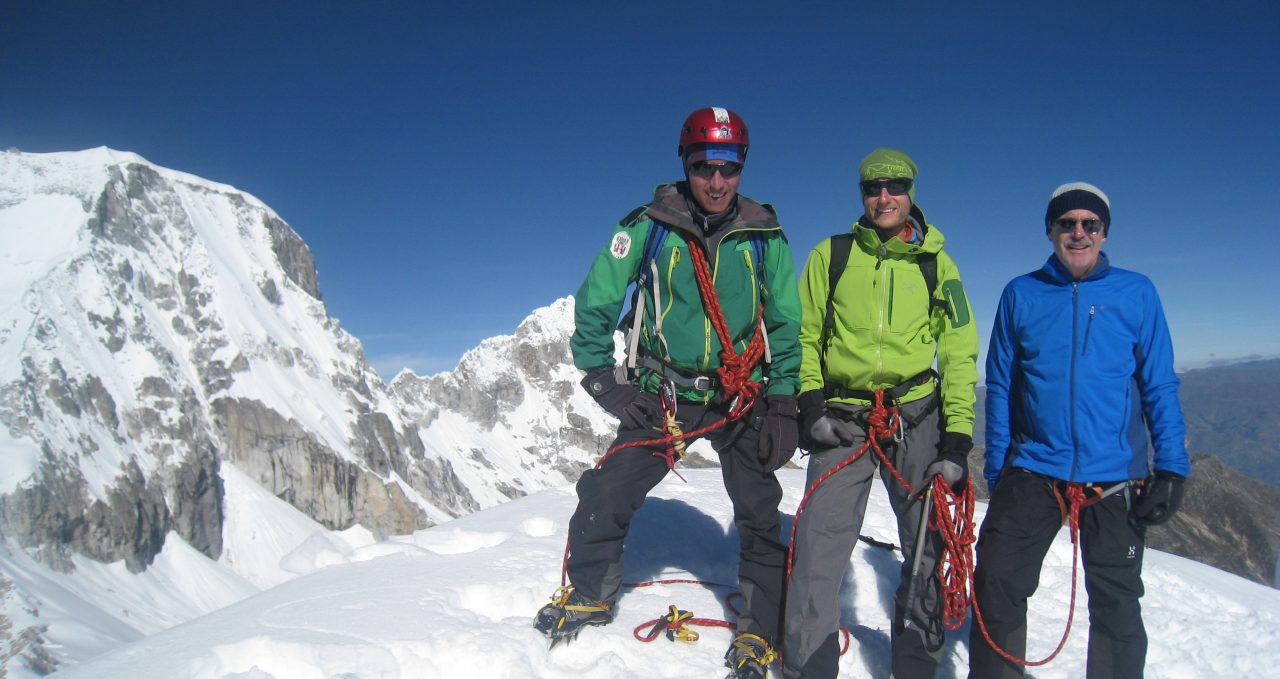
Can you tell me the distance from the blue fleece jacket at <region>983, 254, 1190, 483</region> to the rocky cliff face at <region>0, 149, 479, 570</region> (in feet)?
391

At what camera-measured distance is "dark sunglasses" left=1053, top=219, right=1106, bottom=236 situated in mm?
4582

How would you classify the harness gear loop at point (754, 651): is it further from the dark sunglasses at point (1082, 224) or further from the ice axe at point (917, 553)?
the dark sunglasses at point (1082, 224)

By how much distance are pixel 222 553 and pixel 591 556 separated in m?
143

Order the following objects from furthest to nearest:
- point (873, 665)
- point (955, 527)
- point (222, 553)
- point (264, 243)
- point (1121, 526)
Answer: point (264, 243), point (222, 553), point (873, 665), point (955, 527), point (1121, 526)

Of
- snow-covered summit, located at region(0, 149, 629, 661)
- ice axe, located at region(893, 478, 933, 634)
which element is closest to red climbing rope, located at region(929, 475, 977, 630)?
ice axe, located at region(893, 478, 933, 634)

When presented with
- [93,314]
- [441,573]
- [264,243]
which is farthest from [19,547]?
[441,573]

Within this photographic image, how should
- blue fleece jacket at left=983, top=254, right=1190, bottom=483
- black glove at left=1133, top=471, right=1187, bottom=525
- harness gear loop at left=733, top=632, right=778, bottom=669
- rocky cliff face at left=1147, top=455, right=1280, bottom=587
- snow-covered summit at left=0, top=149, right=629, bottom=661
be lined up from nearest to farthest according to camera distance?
black glove at left=1133, top=471, right=1187, bottom=525 → blue fleece jacket at left=983, top=254, right=1190, bottom=483 → harness gear loop at left=733, top=632, right=778, bottom=669 → rocky cliff face at left=1147, top=455, right=1280, bottom=587 → snow-covered summit at left=0, top=149, right=629, bottom=661

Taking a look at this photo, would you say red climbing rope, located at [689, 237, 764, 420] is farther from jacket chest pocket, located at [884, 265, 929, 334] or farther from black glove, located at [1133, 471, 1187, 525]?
black glove, located at [1133, 471, 1187, 525]

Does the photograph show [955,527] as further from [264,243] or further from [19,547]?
[264,243]

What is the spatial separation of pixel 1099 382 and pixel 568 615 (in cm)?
386

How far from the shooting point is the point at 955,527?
4820 mm

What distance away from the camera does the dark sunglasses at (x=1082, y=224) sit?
15.0 ft

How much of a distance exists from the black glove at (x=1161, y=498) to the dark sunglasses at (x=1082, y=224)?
5.26 ft

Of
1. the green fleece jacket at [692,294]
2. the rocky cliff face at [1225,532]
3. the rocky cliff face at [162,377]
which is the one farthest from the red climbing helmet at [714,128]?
the rocky cliff face at [162,377]
